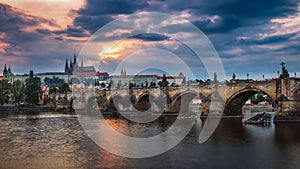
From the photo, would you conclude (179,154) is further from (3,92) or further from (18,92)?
(18,92)

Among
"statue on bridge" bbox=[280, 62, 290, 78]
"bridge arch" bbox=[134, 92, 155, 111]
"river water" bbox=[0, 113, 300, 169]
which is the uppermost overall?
"statue on bridge" bbox=[280, 62, 290, 78]

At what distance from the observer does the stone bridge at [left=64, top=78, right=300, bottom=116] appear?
114 ft

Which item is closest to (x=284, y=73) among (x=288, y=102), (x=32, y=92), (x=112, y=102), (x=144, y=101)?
(x=288, y=102)

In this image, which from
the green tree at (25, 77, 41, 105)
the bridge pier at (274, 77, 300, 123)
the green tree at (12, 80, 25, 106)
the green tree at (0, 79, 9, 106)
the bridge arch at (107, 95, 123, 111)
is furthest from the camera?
→ the green tree at (12, 80, 25, 106)

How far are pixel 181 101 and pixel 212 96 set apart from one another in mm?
12186

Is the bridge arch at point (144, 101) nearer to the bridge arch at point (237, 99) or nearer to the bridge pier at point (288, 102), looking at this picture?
the bridge arch at point (237, 99)

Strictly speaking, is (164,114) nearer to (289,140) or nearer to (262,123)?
(262,123)

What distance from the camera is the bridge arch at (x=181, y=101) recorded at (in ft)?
172

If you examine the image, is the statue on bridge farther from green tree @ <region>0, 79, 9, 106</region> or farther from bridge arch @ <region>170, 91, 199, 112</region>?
green tree @ <region>0, 79, 9, 106</region>

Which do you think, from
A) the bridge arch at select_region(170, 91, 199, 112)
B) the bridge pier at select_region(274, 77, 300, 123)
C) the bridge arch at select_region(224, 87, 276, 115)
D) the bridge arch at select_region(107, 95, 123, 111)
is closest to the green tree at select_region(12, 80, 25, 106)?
the bridge arch at select_region(107, 95, 123, 111)

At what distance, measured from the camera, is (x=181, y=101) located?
2210 inches

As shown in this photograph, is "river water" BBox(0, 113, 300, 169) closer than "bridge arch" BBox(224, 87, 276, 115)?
Yes

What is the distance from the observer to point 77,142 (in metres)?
24.5

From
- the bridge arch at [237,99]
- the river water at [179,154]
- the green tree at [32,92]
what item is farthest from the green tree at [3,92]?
the river water at [179,154]
